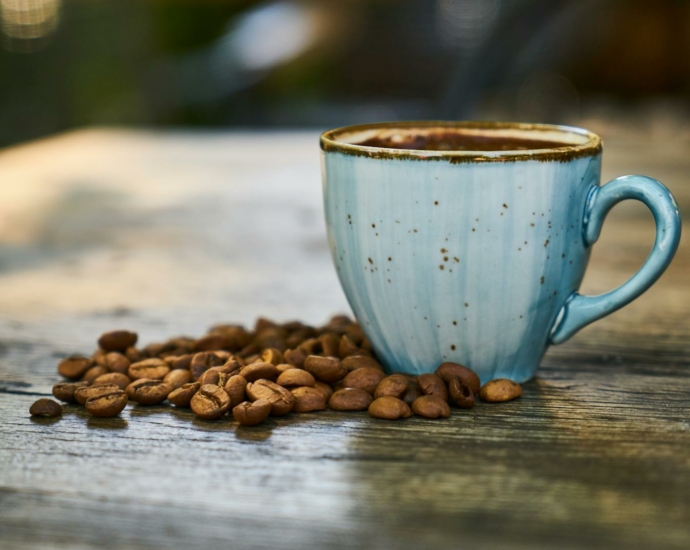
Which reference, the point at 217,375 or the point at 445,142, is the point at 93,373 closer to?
the point at 217,375

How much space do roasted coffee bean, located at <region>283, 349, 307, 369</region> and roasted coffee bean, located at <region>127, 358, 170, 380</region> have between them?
10cm

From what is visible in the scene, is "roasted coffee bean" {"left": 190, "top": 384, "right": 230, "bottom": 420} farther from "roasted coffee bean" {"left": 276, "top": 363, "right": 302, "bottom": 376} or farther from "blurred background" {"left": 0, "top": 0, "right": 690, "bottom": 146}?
"blurred background" {"left": 0, "top": 0, "right": 690, "bottom": 146}

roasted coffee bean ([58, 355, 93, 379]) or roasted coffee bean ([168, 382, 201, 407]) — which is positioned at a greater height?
roasted coffee bean ([168, 382, 201, 407])

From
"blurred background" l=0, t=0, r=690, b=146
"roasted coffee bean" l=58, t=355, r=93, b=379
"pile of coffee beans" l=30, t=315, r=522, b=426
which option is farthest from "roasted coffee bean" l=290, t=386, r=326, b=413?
"blurred background" l=0, t=0, r=690, b=146

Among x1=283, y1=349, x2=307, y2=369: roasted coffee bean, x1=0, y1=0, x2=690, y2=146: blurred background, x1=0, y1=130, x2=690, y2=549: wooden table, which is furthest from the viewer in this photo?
x1=0, y1=0, x2=690, y2=146: blurred background

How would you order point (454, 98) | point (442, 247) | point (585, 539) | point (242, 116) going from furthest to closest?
point (242, 116) < point (454, 98) < point (442, 247) < point (585, 539)

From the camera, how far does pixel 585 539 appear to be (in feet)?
1.36

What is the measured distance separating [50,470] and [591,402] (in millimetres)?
397

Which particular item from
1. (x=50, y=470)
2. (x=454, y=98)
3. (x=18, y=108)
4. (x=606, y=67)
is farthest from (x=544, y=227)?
(x=606, y=67)

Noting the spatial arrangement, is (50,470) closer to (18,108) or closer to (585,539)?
(585,539)

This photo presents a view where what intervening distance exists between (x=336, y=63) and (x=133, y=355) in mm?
5455

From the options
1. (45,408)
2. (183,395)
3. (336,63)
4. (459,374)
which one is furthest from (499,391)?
(336,63)

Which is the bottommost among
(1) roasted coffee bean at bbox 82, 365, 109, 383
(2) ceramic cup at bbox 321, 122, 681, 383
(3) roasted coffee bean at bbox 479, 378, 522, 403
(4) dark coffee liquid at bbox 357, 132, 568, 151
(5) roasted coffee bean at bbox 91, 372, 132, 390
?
(1) roasted coffee bean at bbox 82, 365, 109, 383

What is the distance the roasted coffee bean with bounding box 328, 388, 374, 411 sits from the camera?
0.59 metres
